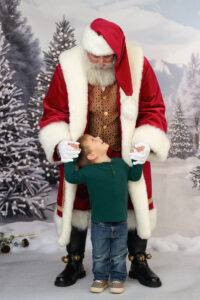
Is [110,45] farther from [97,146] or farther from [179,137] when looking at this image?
[179,137]

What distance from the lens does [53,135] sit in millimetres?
3338

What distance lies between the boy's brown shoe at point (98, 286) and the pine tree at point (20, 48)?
210 cm

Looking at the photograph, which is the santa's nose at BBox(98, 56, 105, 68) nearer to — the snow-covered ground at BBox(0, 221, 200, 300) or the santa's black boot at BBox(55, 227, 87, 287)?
the santa's black boot at BBox(55, 227, 87, 287)

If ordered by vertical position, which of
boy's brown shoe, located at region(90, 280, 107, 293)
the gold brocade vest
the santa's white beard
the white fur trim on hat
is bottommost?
boy's brown shoe, located at region(90, 280, 107, 293)

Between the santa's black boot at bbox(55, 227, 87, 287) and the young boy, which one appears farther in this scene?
the santa's black boot at bbox(55, 227, 87, 287)

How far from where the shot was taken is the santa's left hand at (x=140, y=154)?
318cm

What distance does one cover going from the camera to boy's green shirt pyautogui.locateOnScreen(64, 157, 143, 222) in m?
3.21

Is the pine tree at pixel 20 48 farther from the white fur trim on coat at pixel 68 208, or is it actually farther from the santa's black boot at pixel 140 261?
the santa's black boot at pixel 140 261

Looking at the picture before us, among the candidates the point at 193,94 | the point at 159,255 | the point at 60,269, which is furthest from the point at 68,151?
the point at 193,94

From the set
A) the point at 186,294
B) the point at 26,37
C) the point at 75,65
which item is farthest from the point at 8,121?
the point at 186,294

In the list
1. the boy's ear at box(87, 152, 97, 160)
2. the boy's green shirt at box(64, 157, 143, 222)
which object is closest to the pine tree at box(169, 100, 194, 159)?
the boy's green shirt at box(64, 157, 143, 222)

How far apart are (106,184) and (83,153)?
246 millimetres

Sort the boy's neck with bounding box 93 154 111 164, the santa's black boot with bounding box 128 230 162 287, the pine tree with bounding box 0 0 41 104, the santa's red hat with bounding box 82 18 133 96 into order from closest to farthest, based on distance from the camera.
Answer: the santa's red hat with bounding box 82 18 133 96
the boy's neck with bounding box 93 154 111 164
the santa's black boot with bounding box 128 230 162 287
the pine tree with bounding box 0 0 41 104

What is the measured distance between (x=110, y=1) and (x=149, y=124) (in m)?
1.99
